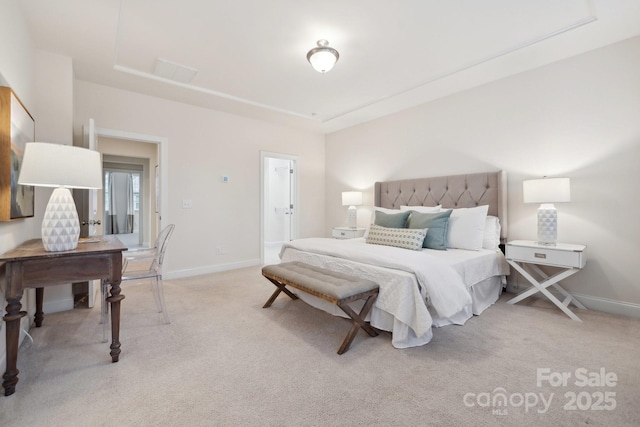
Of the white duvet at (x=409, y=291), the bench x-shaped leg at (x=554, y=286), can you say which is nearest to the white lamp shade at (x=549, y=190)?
the bench x-shaped leg at (x=554, y=286)

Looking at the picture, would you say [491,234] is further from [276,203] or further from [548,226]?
[276,203]

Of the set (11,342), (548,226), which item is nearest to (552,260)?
(548,226)

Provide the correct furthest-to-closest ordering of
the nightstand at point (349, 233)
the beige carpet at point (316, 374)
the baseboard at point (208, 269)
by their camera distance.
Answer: the nightstand at point (349, 233), the baseboard at point (208, 269), the beige carpet at point (316, 374)

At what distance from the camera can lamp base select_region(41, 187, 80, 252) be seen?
1.79 m

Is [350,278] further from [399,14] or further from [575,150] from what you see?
[575,150]

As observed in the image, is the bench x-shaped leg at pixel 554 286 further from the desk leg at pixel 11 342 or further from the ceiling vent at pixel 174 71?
the ceiling vent at pixel 174 71

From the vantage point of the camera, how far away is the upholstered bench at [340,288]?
6.60ft

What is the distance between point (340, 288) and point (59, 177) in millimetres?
1956

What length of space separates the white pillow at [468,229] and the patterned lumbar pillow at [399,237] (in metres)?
0.38

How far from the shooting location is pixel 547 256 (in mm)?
2609

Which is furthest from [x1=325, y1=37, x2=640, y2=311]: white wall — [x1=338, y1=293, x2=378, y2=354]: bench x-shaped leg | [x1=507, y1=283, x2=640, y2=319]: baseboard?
[x1=338, y1=293, x2=378, y2=354]: bench x-shaped leg

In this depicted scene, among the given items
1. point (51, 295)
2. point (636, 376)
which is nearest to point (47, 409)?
point (51, 295)

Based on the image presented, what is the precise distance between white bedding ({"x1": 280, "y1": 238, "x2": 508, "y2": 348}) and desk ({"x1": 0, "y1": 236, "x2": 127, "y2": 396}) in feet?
5.42

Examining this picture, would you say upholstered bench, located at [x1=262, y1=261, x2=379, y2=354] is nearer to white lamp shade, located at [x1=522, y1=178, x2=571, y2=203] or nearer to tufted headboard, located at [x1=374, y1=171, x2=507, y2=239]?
white lamp shade, located at [x1=522, y1=178, x2=571, y2=203]
